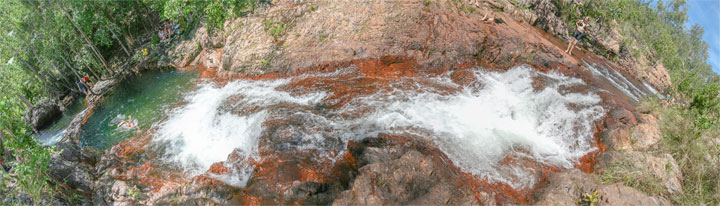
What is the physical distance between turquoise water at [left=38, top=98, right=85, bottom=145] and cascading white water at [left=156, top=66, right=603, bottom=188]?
8.13 metres

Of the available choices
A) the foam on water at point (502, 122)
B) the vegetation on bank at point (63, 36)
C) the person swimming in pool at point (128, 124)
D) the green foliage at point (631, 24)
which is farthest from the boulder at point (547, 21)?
the person swimming in pool at point (128, 124)

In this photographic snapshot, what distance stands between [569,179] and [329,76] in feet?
30.7

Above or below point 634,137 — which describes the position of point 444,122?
below

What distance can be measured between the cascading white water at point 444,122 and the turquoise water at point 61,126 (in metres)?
8.13

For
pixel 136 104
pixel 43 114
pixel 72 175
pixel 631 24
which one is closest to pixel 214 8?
pixel 136 104

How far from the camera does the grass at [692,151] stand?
239 inches

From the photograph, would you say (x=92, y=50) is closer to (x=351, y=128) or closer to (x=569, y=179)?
(x=351, y=128)

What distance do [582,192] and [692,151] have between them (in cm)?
338

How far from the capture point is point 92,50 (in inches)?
791

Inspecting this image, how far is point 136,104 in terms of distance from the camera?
1509 centimetres

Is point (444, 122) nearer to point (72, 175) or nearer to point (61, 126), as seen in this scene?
point (72, 175)

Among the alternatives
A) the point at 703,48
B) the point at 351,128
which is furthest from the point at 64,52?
the point at 703,48

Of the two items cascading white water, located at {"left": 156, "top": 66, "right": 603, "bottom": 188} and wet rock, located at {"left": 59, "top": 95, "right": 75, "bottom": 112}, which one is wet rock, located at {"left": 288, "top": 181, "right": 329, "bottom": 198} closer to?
cascading white water, located at {"left": 156, "top": 66, "right": 603, "bottom": 188}

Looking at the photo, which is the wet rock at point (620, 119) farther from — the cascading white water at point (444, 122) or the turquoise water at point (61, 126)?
the turquoise water at point (61, 126)
